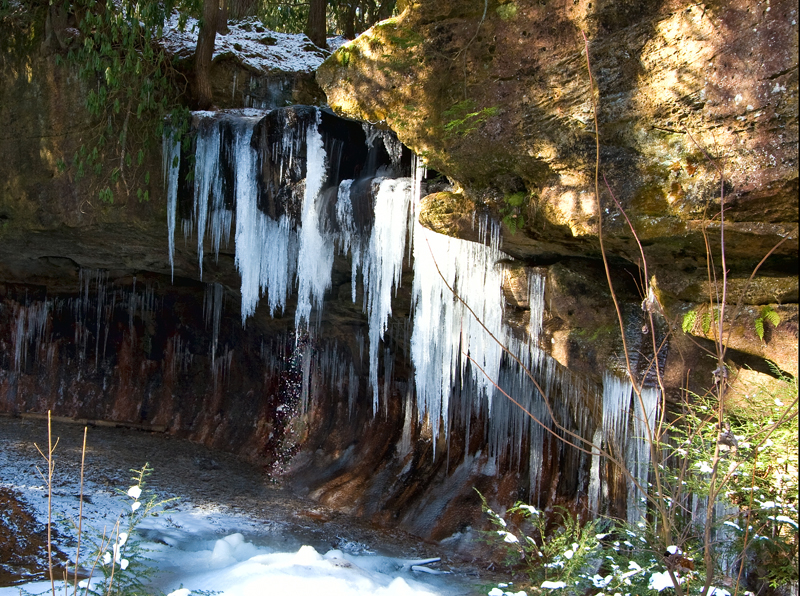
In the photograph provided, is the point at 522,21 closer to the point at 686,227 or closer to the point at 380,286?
the point at 686,227

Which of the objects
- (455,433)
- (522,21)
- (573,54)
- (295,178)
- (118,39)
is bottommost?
(455,433)

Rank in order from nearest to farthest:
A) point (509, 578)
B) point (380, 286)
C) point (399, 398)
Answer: point (509, 578) → point (380, 286) → point (399, 398)

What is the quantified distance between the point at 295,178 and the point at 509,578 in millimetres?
4732

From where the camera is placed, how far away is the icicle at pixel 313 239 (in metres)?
7.70

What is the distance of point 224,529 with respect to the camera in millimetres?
7395

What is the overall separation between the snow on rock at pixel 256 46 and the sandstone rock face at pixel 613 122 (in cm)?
429

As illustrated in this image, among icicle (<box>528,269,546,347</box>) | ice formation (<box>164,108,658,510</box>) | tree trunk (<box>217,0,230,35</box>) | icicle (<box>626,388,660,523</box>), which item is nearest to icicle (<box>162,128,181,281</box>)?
ice formation (<box>164,108,658,510</box>)

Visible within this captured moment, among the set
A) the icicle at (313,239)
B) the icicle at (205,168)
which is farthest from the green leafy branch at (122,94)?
the icicle at (313,239)

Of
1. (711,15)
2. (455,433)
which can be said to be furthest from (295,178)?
(711,15)

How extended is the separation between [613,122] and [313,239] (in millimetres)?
3988

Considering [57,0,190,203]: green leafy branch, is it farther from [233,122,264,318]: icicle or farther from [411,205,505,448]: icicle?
[411,205,505,448]: icicle

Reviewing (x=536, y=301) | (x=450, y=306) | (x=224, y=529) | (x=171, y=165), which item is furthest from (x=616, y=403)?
(x=171, y=165)

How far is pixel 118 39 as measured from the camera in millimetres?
8453

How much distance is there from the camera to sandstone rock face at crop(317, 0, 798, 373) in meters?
4.16
